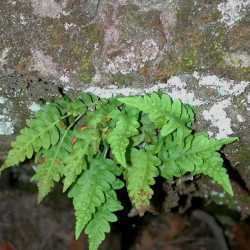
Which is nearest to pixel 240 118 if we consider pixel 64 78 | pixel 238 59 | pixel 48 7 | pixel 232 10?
pixel 238 59

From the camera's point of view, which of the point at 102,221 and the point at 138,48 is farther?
the point at 102,221

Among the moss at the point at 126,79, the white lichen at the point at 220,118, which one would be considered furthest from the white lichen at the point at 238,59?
the moss at the point at 126,79

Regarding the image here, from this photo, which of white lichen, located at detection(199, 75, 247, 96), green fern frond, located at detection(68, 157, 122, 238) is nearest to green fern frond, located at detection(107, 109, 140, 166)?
green fern frond, located at detection(68, 157, 122, 238)

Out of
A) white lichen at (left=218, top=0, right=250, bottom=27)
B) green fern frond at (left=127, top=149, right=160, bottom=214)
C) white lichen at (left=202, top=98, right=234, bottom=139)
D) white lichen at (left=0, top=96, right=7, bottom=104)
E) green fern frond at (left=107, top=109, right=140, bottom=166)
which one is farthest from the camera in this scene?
white lichen at (left=0, top=96, right=7, bottom=104)

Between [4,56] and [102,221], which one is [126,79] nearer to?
[4,56]

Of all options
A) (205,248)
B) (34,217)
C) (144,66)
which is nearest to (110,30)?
(144,66)

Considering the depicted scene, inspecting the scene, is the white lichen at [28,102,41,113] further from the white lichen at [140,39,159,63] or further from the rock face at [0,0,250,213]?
the white lichen at [140,39,159,63]
